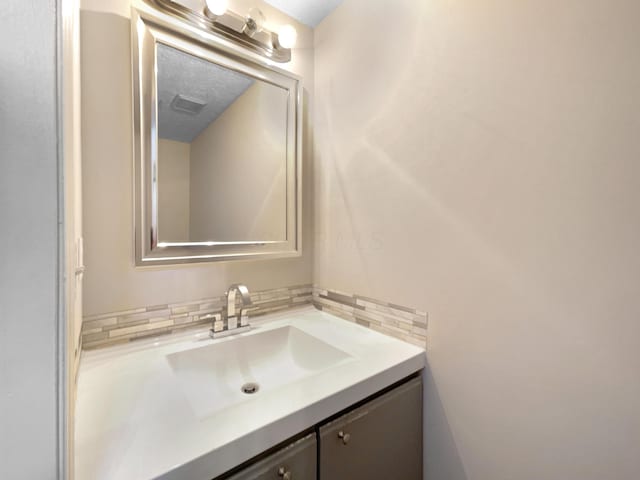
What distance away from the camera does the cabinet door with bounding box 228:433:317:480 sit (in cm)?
57

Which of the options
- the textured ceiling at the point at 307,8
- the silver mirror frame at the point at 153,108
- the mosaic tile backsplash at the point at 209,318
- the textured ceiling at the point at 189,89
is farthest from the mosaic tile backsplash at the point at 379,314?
the textured ceiling at the point at 307,8

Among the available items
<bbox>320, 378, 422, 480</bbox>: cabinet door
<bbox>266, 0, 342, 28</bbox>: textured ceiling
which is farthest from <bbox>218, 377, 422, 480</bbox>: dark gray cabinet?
<bbox>266, 0, 342, 28</bbox>: textured ceiling

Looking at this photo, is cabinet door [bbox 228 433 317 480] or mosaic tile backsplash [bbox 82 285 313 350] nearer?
cabinet door [bbox 228 433 317 480]

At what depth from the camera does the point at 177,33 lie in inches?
37.1

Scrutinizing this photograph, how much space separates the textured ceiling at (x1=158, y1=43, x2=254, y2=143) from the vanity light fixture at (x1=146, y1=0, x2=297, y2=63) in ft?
0.42

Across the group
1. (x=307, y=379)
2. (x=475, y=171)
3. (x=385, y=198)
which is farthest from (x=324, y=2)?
(x=307, y=379)

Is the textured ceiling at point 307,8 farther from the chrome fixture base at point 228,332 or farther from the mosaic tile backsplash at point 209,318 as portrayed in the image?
the chrome fixture base at point 228,332

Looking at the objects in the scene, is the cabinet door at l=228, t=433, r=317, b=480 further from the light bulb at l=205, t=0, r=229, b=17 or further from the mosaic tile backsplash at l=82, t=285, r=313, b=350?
the light bulb at l=205, t=0, r=229, b=17

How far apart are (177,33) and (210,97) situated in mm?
205

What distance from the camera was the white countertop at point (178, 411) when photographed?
49 cm

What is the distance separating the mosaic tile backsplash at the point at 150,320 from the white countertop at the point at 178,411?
31 millimetres

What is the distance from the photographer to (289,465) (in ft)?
2.03

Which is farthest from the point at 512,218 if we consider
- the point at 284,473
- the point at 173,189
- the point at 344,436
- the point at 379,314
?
the point at 173,189

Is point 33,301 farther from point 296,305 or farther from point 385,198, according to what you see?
point 296,305
